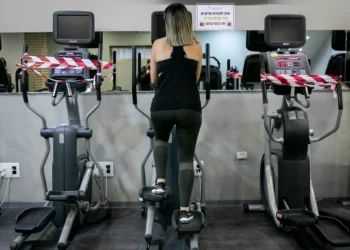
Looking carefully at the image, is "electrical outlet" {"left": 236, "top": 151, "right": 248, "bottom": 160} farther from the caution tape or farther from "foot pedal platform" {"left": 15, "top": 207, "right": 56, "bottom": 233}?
"foot pedal platform" {"left": 15, "top": 207, "right": 56, "bottom": 233}

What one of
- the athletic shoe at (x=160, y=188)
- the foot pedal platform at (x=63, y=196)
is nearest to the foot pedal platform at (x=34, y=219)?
the foot pedal platform at (x=63, y=196)

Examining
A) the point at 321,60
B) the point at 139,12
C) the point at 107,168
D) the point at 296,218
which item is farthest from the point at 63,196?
the point at 321,60

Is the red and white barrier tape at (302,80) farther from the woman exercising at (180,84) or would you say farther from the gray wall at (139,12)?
the gray wall at (139,12)

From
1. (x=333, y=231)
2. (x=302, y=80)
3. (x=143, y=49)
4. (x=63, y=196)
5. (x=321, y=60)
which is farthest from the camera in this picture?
(x=321, y=60)

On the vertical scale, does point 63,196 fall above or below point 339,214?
above

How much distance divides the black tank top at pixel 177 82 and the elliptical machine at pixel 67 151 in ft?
2.84

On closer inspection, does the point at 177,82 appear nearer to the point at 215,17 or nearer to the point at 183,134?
the point at 183,134

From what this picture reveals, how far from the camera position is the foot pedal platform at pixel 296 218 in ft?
8.46

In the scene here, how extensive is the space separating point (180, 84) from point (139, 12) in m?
1.80

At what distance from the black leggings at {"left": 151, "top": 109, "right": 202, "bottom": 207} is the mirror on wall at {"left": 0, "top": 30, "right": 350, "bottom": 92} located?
4.77 ft

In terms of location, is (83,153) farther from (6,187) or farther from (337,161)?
(337,161)

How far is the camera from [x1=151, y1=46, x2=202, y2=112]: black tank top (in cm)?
234

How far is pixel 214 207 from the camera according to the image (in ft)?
12.2

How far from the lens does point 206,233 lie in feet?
9.86
